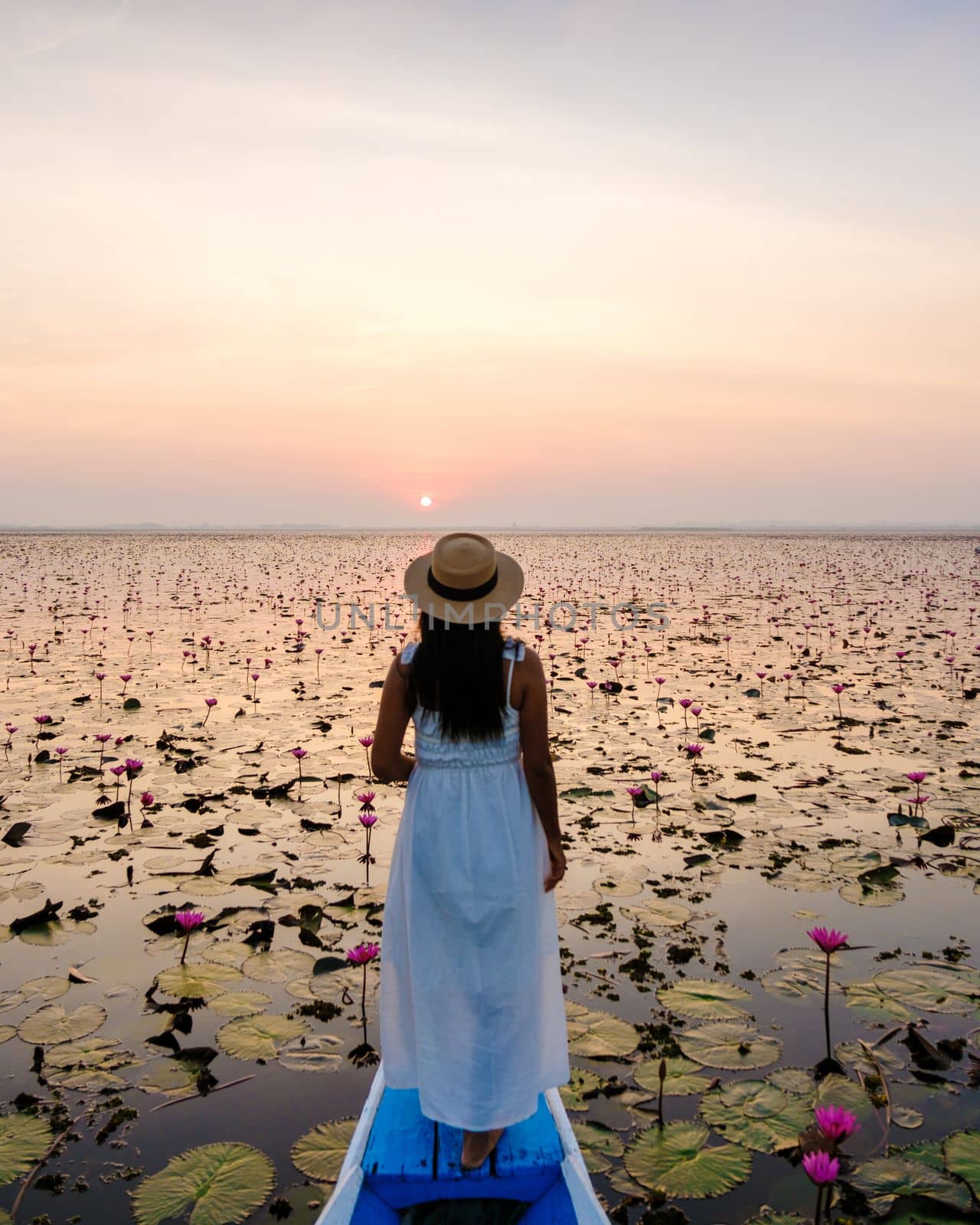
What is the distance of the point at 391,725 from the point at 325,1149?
5.69 feet

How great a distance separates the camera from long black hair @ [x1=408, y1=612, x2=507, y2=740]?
9.02ft

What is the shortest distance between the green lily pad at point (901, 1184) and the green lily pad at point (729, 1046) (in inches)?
24.4

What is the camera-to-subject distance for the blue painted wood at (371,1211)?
2.50m

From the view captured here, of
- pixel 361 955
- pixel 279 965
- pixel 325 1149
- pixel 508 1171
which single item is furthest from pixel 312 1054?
pixel 508 1171

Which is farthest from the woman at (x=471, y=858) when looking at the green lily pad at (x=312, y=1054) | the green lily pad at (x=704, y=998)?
the green lily pad at (x=704, y=998)

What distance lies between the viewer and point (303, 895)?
17.0 ft

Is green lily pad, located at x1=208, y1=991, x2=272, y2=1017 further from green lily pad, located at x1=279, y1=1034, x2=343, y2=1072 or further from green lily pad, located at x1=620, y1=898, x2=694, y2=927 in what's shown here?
green lily pad, located at x1=620, y1=898, x2=694, y2=927

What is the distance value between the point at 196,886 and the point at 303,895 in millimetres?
701

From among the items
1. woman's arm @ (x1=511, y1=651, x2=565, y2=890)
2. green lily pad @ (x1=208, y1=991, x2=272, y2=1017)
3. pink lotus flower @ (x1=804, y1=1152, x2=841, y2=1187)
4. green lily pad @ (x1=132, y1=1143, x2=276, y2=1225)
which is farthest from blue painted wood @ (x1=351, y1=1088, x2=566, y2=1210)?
green lily pad @ (x1=208, y1=991, x2=272, y2=1017)

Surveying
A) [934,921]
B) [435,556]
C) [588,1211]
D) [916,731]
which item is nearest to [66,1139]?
[588,1211]

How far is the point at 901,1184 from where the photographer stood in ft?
9.67

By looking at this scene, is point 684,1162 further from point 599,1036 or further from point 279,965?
point 279,965

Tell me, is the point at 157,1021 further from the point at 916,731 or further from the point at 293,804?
the point at 916,731

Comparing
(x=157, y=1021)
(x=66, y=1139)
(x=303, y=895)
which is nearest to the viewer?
(x=66, y=1139)
